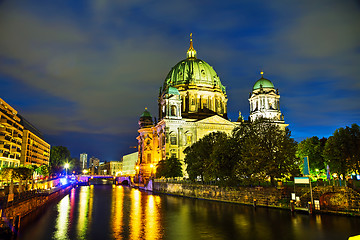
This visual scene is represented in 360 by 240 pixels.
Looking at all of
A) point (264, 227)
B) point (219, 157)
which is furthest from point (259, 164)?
point (264, 227)

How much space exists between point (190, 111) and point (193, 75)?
48.8 ft

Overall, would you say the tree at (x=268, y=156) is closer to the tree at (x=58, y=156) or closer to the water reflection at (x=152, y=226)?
the water reflection at (x=152, y=226)

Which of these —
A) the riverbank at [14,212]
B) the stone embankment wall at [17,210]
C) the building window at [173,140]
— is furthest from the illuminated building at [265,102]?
the riverbank at [14,212]

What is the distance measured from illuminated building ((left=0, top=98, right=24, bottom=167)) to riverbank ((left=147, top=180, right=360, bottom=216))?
211 feet

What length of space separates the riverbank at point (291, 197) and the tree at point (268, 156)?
236 centimetres

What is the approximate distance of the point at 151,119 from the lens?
132625 mm

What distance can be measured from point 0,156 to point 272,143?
75454mm

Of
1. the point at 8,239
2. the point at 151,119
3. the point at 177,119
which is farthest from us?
the point at 151,119

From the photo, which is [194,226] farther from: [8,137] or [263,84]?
[8,137]

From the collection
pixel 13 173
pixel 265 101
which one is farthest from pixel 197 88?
pixel 13 173

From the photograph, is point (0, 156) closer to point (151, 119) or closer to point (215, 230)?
point (151, 119)

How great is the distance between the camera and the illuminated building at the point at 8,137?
88438 mm

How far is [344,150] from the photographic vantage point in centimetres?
5350

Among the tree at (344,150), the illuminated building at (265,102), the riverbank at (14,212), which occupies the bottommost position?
the riverbank at (14,212)
